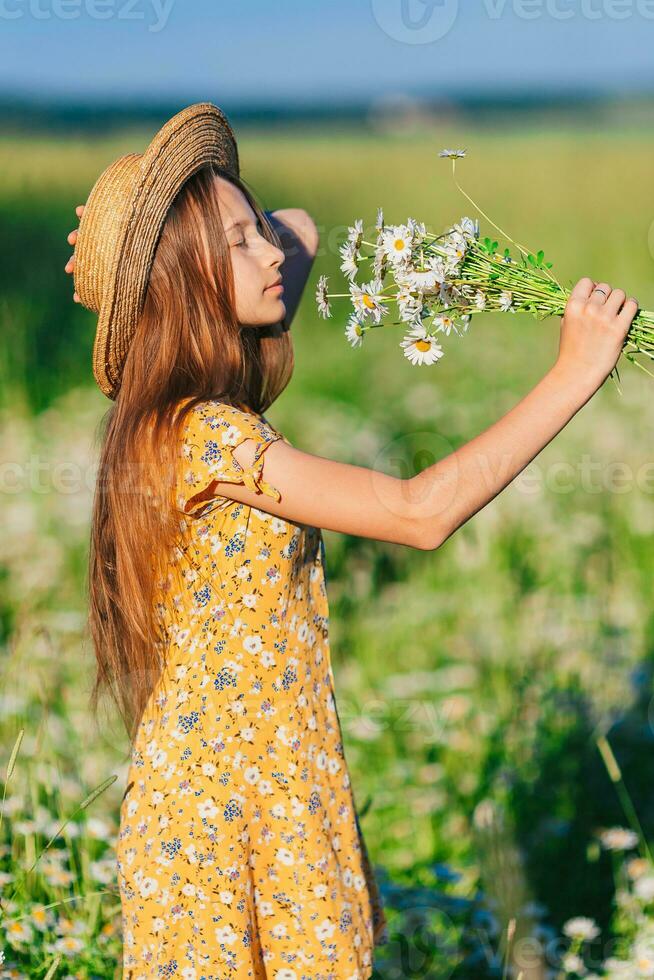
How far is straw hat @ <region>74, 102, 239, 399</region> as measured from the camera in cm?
161

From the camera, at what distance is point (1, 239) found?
5727mm

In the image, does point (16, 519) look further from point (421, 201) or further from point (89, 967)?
point (421, 201)

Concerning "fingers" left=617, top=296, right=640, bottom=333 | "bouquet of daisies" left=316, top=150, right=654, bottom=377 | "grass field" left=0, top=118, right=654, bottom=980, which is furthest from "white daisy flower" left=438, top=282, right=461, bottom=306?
"grass field" left=0, top=118, right=654, bottom=980

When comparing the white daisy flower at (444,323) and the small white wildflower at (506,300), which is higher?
the small white wildflower at (506,300)

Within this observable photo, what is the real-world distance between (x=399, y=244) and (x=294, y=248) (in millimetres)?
731

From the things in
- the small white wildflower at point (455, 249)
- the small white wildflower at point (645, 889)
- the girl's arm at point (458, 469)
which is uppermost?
the small white wildflower at point (455, 249)

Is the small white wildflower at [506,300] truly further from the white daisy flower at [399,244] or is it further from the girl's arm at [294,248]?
the girl's arm at [294,248]

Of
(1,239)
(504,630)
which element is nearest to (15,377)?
(1,239)

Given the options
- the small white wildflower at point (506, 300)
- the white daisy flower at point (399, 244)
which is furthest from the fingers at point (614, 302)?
the white daisy flower at point (399, 244)

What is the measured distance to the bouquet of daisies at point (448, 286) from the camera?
4.68 feet

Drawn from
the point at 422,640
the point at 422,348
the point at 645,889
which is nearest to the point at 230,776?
the point at 422,348

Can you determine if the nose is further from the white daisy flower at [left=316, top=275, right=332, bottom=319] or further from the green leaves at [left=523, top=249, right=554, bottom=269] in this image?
the green leaves at [left=523, top=249, right=554, bottom=269]

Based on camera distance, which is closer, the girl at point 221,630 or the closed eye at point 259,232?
the girl at point 221,630

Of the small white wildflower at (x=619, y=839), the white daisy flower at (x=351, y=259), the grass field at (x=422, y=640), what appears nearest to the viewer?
the white daisy flower at (x=351, y=259)
